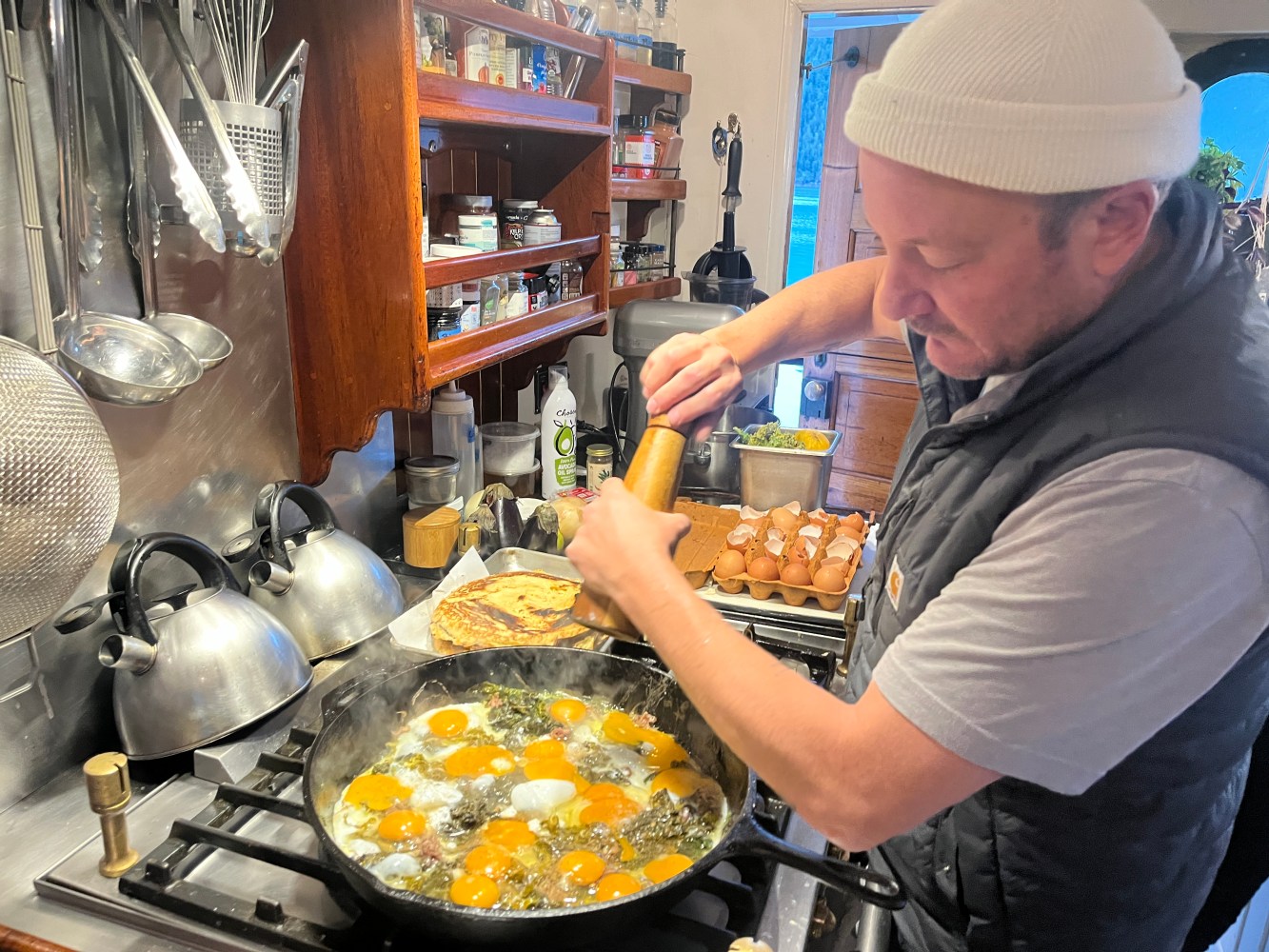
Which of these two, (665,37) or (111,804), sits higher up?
(665,37)

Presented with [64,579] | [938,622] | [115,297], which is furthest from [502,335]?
[938,622]

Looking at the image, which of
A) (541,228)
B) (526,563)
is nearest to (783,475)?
(526,563)

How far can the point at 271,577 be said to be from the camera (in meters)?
1.50

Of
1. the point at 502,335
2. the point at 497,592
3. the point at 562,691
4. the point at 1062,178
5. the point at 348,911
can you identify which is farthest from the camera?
the point at 502,335

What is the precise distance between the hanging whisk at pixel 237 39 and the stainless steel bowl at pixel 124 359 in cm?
37

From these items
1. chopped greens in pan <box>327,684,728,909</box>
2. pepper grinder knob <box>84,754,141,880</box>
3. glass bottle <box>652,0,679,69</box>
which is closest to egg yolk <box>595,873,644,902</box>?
chopped greens in pan <box>327,684,728,909</box>

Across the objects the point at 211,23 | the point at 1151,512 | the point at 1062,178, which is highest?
the point at 211,23

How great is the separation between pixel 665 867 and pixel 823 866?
207 mm

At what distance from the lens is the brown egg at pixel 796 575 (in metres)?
1.84

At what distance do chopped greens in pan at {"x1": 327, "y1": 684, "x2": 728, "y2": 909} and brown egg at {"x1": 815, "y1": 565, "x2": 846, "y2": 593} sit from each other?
0.59 metres

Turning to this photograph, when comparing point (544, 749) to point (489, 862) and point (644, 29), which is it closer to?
point (489, 862)

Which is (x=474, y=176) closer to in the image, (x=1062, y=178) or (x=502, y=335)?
(x=502, y=335)

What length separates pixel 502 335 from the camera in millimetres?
1838

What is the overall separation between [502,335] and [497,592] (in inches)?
21.3
